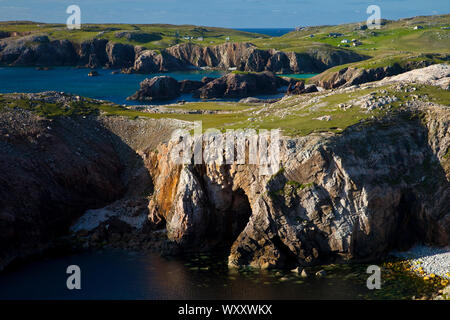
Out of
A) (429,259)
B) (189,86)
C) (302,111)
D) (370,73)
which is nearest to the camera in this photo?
(429,259)

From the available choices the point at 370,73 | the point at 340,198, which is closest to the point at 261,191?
the point at 340,198

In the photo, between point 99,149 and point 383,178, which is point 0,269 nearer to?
point 99,149

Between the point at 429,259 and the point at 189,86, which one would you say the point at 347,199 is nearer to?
the point at 429,259

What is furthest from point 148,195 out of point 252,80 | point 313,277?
point 252,80

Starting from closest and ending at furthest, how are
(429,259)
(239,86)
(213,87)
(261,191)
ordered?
(429,259), (261,191), (213,87), (239,86)

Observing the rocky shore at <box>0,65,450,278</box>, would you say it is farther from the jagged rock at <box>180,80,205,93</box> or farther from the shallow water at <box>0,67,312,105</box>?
the jagged rock at <box>180,80,205,93</box>

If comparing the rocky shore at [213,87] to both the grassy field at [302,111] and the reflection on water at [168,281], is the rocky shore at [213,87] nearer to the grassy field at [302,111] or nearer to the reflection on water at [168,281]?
the grassy field at [302,111]
